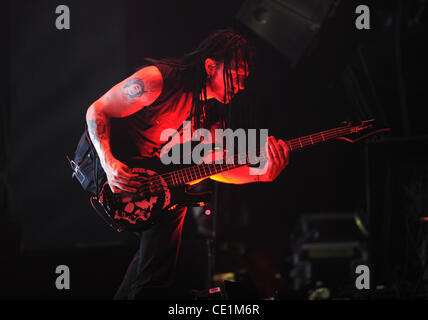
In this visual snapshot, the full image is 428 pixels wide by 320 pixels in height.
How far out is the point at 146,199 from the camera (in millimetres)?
2350

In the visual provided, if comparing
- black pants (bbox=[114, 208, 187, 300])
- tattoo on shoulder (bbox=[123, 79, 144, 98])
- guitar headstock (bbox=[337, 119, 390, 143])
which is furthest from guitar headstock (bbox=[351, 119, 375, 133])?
tattoo on shoulder (bbox=[123, 79, 144, 98])

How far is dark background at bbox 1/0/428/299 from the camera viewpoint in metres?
2.59

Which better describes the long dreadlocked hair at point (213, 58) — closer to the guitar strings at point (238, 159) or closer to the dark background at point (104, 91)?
the dark background at point (104, 91)

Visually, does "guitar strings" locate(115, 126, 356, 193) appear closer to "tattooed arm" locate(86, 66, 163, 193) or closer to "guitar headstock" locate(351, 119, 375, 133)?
"guitar headstock" locate(351, 119, 375, 133)

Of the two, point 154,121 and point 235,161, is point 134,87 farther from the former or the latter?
point 235,161

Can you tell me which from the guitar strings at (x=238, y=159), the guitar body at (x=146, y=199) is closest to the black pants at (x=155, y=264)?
the guitar body at (x=146, y=199)

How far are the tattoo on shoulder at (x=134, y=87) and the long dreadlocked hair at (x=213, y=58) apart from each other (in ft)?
0.83

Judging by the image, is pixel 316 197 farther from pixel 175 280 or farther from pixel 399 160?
pixel 175 280

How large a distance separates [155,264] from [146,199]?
0.37m

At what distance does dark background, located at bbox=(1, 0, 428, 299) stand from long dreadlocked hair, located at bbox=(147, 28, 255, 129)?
0.46 ft

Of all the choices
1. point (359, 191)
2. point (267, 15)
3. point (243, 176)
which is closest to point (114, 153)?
point (243, 176)

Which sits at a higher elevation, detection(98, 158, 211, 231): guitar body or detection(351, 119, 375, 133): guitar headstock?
detection(351, 119, 375, 133): guitar headstock

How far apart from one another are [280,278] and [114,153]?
1.82 m

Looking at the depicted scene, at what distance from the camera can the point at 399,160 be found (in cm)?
288
